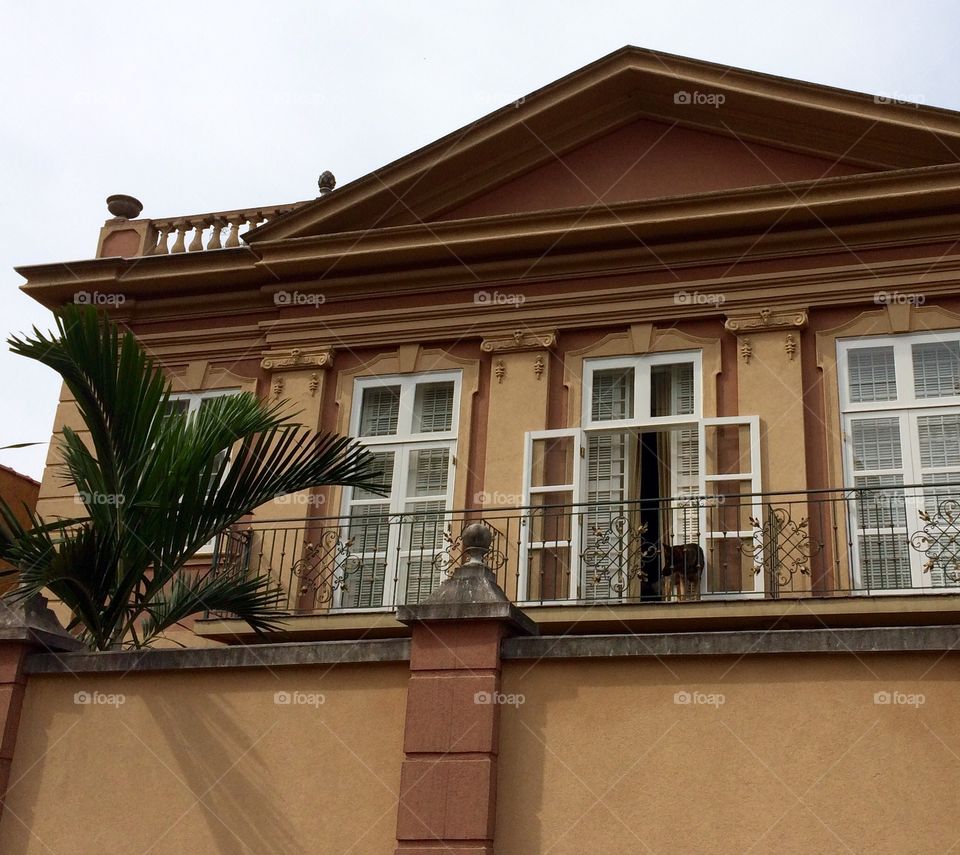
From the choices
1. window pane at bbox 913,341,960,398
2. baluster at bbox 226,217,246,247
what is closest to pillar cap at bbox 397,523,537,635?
window pane at bbox 913,341,960,398

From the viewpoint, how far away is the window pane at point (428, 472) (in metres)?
12.0

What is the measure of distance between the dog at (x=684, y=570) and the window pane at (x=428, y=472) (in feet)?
7.63

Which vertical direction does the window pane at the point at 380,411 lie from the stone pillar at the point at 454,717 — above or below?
above

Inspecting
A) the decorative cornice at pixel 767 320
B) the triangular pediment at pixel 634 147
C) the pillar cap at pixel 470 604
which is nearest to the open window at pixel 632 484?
the decorative cornice at pixel 767 320

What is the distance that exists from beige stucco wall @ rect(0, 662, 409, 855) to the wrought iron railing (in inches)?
152

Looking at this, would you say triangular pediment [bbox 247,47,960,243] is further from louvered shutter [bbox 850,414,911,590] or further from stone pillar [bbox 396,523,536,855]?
stone pillar [bbox 396,523,536,855]

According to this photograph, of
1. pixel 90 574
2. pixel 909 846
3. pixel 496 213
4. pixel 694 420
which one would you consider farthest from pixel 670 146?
pixel 909 846

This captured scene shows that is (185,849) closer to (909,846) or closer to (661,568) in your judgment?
(909,846)

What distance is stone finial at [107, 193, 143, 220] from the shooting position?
14281 mm

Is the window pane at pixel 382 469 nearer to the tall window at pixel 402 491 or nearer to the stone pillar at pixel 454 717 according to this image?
the tall window at pixel 402 491

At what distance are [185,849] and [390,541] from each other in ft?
16.6

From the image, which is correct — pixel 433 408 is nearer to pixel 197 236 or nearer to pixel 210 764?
pixel 197 236

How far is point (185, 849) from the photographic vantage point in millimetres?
6867

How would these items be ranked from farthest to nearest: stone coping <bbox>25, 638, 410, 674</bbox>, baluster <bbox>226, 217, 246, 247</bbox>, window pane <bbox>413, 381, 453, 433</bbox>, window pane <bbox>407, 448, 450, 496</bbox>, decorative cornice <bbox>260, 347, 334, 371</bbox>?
baluster <bbox>226, 217, 246, 247</bbox> → decorative cornice <bbox>260, 347, 334, 371</bbox> → window pane <bbox>413, 381, 453, 433</bbox> → window pane <bbox>407, 448, 450, 496</bbox> → stone coping <bbox>25, 638, 410, 674</bbox>
